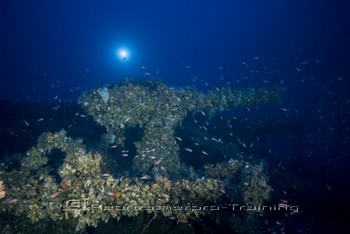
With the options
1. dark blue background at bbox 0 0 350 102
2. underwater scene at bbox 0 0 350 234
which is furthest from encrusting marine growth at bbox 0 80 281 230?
dark blue background at bbox 0 0 350 102

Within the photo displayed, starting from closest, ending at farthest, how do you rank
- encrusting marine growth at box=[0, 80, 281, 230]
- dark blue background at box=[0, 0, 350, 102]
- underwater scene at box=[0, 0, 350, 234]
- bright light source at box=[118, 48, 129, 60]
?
encrusting marine growth at box=[0, 80, 281, 230]
underwater scene at box=[0, 0, 350, 234]
bright light source at box=[118, 48, 129, 60]
dark blue background at box=[0, 0, 350, 102]

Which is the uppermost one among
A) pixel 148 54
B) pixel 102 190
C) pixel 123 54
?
pixel 148 54

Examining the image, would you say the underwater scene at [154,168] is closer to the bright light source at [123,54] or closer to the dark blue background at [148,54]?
the bright light source at [123,54]

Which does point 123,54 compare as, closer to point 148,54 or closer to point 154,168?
point 154,168

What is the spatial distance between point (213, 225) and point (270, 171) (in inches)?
291

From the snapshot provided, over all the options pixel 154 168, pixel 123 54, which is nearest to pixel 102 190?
pixel 154 168

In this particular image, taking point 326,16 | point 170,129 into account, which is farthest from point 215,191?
point 326,16

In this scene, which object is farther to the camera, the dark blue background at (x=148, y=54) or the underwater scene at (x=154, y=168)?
the dark blue background at (x=148, y=54)

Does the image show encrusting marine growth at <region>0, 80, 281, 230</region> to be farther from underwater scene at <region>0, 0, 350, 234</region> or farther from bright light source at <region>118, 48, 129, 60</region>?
bright light source at <region>118, 48, 129, 60</region>

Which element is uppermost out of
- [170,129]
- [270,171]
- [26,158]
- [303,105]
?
[303,105]

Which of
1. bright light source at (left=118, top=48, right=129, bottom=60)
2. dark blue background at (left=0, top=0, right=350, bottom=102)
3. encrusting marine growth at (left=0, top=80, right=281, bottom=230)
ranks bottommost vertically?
encrusting marine growth at (left=0, top=80, right=281, bottom=230)

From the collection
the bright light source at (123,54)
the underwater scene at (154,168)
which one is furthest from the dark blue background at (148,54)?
the underwater scene at (154,168)

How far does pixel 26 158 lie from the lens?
893cm

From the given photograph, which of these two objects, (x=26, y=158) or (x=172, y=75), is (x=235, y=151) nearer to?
(x=26, y=158)
